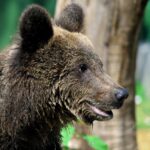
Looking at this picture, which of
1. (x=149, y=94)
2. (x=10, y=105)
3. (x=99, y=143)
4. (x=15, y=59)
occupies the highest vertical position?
(x=15, y=59)

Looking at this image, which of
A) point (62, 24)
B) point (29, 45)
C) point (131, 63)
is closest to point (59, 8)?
point (131, 63)

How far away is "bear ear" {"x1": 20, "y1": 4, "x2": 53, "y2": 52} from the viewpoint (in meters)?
A: 5.41

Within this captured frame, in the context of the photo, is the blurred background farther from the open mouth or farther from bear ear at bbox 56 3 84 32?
the open mouth

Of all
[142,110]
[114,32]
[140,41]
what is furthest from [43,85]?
[140,41]

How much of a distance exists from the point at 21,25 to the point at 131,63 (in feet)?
10.8

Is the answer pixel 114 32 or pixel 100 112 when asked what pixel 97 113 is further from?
pixel 114 32

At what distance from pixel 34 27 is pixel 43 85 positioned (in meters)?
0.47

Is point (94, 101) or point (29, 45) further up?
point (29, 45)

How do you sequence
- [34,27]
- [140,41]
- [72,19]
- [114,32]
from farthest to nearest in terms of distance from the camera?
[140,41]
[114,32]
[72,19]
[34,27]

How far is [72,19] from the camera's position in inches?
237

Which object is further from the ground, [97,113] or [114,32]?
[114,32]

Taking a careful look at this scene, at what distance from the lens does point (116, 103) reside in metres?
5.37

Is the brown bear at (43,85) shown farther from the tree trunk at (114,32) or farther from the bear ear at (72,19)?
the tree trunk at (114,32)

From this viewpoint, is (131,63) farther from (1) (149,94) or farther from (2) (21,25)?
(1) (149,94)
